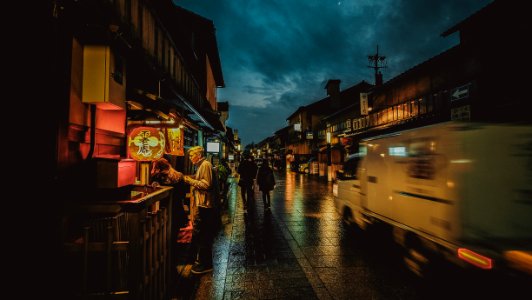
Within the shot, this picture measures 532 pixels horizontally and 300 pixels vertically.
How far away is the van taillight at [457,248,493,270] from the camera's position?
4016 mm

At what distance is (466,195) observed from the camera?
4.29 m

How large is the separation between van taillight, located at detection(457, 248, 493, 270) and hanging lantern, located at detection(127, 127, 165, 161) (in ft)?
19.6

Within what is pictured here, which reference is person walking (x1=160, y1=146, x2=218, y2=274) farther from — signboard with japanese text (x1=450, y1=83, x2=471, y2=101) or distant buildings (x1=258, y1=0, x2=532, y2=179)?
signboard with japanese text (x1=450, y1=83, x2=471, y2=101)

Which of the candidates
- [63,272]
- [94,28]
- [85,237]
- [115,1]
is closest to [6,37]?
[94,28]

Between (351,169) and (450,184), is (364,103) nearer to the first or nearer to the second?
(351,169)

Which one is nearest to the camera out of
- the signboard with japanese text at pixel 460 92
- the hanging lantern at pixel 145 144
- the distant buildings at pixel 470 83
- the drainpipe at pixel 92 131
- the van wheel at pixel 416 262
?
the drainpipe at pixel 92 131

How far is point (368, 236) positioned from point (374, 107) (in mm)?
16505

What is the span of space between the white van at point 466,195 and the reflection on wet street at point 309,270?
58cm

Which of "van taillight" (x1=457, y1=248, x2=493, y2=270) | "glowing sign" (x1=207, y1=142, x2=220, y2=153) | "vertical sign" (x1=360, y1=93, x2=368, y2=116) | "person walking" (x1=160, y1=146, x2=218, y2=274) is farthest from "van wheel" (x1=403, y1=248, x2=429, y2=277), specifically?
"vertical sign" (x1=360, y1=93, x2=368, y2=116)

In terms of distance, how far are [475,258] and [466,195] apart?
936 millimetres

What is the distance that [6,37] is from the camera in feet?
10.8

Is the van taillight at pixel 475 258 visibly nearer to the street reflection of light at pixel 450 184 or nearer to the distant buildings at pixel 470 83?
the street reflection of light at pixel 450 184

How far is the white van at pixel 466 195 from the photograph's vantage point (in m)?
3.91

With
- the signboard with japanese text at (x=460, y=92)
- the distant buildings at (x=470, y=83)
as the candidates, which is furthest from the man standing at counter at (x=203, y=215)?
the signboard with japanese text at (x=460, y=92)
